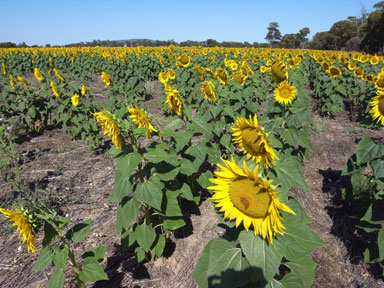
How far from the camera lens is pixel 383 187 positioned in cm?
262

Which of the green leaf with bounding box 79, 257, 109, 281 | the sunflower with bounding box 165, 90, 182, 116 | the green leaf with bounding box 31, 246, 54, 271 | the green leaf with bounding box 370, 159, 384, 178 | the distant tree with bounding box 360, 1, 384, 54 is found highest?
the distant tree with bounding box 360, 1, 384, 54

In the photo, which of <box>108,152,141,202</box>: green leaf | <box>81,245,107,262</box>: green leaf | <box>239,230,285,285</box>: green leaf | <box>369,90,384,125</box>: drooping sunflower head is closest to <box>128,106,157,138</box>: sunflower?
<box>108,152,141,202</box>: green leaf

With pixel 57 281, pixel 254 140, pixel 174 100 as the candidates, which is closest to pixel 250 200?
pixel 254 140

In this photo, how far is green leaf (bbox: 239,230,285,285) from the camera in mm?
1341

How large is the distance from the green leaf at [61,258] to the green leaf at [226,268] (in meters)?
0.99

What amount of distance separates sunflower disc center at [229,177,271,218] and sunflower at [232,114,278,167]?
256mm

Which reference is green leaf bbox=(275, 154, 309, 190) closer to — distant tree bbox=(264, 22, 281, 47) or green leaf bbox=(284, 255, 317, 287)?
green leaf bbox=(284, 255, 317, 287)

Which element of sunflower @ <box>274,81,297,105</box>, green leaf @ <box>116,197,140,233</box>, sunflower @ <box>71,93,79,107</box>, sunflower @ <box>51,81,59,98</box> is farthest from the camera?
sunflower @ <box>51,81,59,98</box>

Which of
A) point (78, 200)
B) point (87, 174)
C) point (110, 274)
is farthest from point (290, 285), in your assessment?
point (87, 174)

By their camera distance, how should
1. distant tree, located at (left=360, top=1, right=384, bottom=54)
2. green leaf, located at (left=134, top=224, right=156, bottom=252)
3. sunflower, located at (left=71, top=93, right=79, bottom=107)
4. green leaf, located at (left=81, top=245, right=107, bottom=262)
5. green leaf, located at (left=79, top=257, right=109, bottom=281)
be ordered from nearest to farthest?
green leaf, located at (left=79, top=257, right=109, bottom=281), green leaf, located at (left=81, top=245, right=107, bottom=262), green leaf, located at (left=134, top=224, right=156, bottom=252), sunflower, located at (left=71, top=93, right=79, bottom=107), distant tree, located at (left=360, top=1, right=384, bottom=54)

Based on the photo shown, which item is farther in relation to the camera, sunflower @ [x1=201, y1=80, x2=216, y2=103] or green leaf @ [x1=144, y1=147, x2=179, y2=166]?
sunflower @ [x1=201, y1=80, x2=216, y2=103]

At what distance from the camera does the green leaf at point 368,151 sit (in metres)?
2.35

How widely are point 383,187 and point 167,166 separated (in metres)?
2.38

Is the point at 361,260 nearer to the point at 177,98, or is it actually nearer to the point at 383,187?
the point at 383,187
